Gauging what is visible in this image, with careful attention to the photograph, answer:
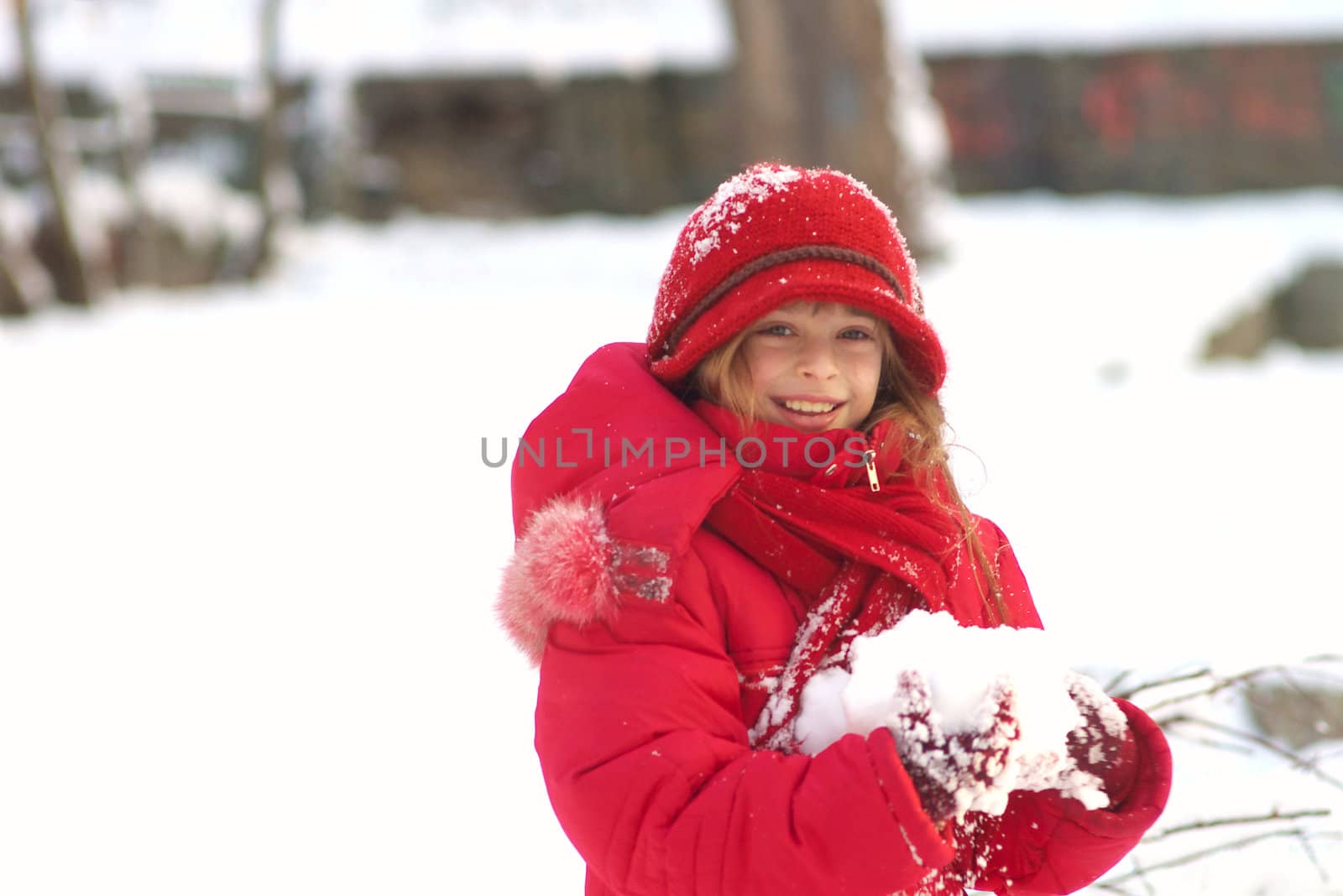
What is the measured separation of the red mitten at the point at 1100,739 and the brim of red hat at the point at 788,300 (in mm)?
443

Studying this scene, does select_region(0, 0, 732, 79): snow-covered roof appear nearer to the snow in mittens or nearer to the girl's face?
the girl's face

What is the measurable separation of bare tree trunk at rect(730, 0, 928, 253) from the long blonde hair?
6932 millimetres

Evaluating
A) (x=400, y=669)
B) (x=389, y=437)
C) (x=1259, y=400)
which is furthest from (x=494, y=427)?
(x=1259, y=400)

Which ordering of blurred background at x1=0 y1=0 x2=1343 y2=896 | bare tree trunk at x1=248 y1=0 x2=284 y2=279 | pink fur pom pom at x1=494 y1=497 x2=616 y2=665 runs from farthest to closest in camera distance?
bare tree trunk at x1=248 y1=0 x2=284 y2=279 → blurred background at x1=0 y1=0 x2=1343 y2=896 → pink fur pom pom at x1=494 y1=497 x2=616 y2=665

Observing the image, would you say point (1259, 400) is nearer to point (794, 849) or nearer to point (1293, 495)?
point (1293, 495)

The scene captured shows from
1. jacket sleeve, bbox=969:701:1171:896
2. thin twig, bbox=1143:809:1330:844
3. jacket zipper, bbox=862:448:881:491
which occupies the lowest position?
thin twig, bbox=1143:809:1330:844

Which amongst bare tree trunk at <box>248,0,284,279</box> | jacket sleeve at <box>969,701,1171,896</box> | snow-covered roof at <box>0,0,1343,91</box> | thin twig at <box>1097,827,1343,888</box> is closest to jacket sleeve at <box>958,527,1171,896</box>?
jacket sleeve at <box>969,701,1171,896</box>

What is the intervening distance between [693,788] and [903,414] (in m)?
0.55

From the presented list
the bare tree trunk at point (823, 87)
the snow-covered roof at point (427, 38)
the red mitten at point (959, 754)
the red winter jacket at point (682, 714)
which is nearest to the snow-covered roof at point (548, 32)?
the snow-covered roof at point (427, 38)

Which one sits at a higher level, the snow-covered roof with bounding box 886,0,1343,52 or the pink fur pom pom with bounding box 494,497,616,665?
the snow-covered roof with bounding box 886,0,1343,52

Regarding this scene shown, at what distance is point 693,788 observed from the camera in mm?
1300

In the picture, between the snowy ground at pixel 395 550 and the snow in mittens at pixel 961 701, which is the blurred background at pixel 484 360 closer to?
the snowy ground at pixel 395 550

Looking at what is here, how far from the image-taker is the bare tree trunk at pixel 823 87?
27.7 feet

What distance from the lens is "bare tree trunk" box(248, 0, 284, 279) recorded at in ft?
31.9
